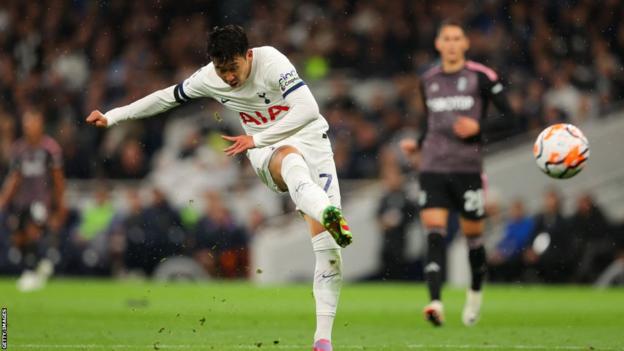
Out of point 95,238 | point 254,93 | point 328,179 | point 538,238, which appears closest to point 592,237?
point 538,238

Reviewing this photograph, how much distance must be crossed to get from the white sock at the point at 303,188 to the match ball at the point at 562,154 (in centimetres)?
232

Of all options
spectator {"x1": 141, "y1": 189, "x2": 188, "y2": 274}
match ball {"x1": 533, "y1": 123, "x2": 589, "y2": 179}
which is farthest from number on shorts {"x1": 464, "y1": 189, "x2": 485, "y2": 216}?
spectator {"x1": 141, "y1": 189, "x2": 188, "y2": 274}

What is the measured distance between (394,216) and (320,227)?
10665mm

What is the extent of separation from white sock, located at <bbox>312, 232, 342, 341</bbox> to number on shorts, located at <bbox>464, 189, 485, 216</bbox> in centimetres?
316

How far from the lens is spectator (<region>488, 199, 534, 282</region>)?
17953mm

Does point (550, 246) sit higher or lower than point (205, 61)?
lower

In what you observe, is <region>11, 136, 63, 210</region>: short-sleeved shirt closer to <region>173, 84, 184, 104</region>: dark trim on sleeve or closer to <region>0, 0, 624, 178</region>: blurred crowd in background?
<region>0, 0, 624, 178</region>: blurred crowd in background

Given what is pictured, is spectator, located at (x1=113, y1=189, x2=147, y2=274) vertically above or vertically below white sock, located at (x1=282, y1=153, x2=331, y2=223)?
below

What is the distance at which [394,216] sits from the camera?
61.5 ft

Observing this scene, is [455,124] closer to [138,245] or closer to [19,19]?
[138,245]

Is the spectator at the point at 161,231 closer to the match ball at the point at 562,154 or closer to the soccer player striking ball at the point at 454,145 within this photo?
the soccer player striking ball at the point at 454,145

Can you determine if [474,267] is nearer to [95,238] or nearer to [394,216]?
[394,216]

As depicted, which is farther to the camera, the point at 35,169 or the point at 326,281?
the point at 35,169

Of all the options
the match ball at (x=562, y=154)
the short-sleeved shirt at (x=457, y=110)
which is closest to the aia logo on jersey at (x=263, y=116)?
the match ball at (x=562, y=154)
